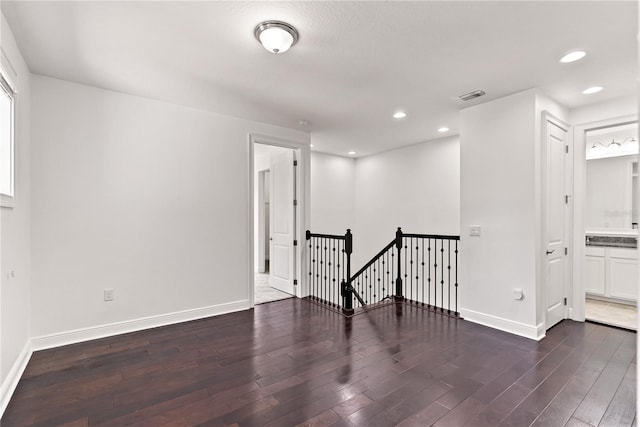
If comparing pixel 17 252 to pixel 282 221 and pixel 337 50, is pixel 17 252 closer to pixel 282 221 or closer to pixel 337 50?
pixel 337 50

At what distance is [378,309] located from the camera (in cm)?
418

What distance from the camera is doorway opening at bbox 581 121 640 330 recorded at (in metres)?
4.42

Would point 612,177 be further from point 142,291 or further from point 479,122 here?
point 142,291

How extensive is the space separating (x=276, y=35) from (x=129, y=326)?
3.31 metres

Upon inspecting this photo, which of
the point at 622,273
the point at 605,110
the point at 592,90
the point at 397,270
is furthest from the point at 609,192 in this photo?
the point at 397,270

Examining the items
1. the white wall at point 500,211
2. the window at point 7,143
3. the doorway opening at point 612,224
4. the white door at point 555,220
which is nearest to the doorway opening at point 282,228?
the white wall at point 500,211

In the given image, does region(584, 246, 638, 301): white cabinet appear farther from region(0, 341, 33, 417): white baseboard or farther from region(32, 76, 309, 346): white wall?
region(0, 341, 33, 417): white baseboard

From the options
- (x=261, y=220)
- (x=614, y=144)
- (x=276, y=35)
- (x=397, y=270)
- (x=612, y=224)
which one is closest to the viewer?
(x=276, y=35)

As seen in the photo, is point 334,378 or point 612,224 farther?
point 612,224

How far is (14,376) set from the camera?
229 cm

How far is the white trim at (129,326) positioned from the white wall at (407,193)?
11.2ft

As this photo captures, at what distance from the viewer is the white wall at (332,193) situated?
21.2ft

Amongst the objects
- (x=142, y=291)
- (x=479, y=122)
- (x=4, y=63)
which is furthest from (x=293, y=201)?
(x=4, y=63)

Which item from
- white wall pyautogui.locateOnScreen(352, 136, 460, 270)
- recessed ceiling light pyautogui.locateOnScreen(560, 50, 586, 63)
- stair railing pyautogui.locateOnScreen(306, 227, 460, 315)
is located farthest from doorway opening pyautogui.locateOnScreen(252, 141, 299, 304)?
recessed ceiling light pyautogui.locateOnScreen(560, 50, 586, 63)
